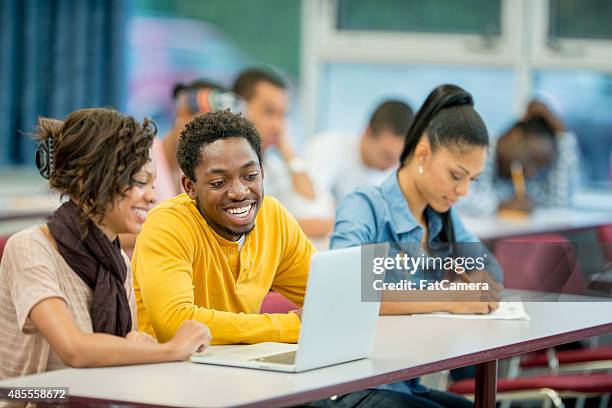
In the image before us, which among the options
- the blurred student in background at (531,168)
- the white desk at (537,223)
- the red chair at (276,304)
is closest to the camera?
the red chair at (276,304)

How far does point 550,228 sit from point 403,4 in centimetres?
199

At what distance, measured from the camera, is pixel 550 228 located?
5.79 metres

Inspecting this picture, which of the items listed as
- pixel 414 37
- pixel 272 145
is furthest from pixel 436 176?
pixel 414 37

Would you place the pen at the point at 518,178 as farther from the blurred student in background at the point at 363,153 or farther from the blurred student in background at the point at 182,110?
the blurred student in background at the point at 182,110

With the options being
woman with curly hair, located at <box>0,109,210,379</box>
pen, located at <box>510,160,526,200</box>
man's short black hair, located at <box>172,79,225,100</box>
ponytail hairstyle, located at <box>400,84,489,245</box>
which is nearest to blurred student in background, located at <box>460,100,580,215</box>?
pen, located at <box>510,160,526,200</box>

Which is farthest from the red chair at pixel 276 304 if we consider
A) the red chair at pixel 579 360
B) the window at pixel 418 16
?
the window at pixel 418 16

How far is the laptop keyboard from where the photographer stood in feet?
7.46

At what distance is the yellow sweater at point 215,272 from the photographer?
2.44 m

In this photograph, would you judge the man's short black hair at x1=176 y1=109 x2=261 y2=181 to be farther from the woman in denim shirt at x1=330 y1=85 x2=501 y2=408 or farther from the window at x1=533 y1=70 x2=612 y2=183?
the window at x1=533 y1=70 x2=612 y2=183

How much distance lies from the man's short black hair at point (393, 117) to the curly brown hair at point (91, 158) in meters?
3.31

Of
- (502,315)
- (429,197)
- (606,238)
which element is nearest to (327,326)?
(502,315)

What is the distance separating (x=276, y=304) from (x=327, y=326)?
2.25 ft

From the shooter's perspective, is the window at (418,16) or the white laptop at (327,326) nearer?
the white laptop at (327,326)

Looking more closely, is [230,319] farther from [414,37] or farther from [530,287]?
[414,37]
